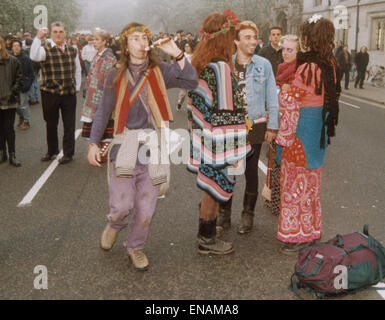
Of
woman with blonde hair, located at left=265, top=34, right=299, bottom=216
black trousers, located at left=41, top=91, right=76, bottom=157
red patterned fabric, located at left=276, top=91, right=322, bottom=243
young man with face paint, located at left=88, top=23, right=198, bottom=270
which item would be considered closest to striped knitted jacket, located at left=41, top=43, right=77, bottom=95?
black trousers, located at left=41, top=91, right=76, bottom=157

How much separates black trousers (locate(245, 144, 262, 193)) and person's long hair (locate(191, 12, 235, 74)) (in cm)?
107

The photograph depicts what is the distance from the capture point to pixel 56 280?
3.92 m

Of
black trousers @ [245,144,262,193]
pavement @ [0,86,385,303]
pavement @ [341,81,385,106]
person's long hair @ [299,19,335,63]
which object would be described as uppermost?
person's long hair @ [299,19,335,63]

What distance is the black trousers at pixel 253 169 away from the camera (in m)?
4.69

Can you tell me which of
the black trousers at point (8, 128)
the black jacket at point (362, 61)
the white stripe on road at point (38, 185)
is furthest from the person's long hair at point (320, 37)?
the black jacket at point (362, 61)

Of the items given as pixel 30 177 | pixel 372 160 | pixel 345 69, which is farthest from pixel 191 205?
pixel 345 69

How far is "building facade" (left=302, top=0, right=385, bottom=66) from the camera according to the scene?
26.4 meters

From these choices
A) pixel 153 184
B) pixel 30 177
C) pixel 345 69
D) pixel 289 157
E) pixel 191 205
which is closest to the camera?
pixel 153 184

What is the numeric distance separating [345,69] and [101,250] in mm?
18075

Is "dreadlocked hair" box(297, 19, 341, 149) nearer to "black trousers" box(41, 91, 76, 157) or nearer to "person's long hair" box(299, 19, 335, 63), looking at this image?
"person's long hair" box(299, 19, 335, 63)

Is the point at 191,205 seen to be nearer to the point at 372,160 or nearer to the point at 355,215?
the point at 355,215

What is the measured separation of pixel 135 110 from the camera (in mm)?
3820

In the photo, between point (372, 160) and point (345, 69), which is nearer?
point (372, 160)

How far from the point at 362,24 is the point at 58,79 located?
24.5 metres
